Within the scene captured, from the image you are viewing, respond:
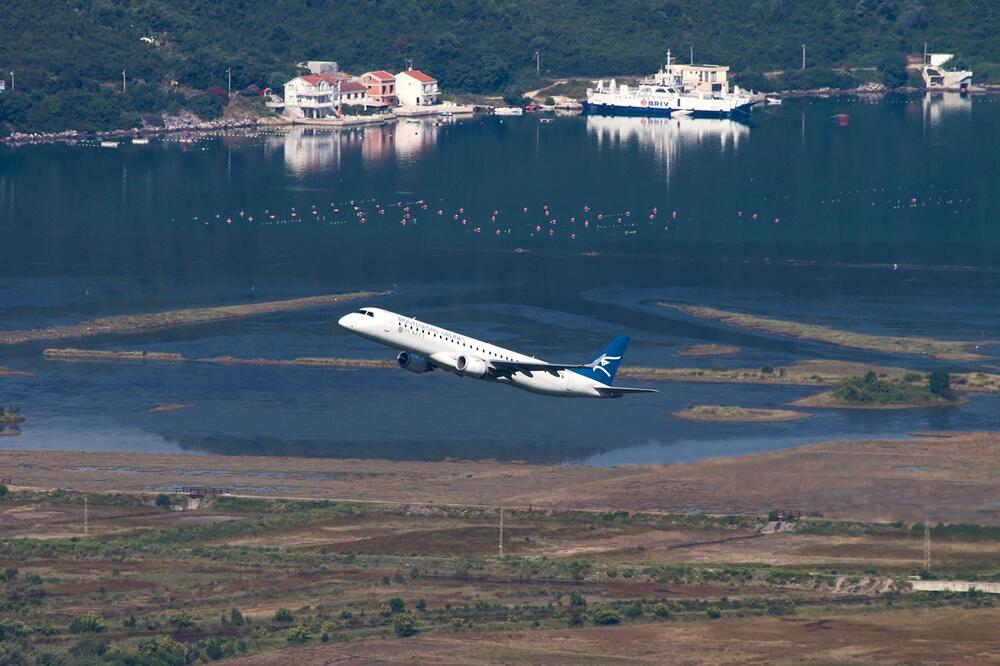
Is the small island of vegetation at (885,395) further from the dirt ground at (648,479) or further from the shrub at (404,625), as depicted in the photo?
the shrub at (404,625)

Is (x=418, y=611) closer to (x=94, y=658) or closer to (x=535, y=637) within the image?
(x=535, y=637)

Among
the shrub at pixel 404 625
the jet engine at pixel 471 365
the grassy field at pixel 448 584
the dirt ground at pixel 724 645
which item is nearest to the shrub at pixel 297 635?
the grassy field at pixel 448 584

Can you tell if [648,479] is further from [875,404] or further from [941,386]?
[941,386]

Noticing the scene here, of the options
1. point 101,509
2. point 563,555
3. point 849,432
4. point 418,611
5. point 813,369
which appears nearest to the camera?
point 418,611

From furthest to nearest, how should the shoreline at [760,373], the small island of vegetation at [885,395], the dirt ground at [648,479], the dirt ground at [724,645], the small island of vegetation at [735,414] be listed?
1. the shoreline at [760,373]
2. the small island of vegetation at [885,395]
3. the small island of vegetation at [735,414]
4. the dirt ground at [648,479]
5. the dirt ground at [724,645]

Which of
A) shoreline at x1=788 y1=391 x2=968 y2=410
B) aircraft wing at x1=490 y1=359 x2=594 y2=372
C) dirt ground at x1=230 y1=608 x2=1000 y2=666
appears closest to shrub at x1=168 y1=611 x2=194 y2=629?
dirt ground at x1=230 y1=608 x2=1000 y2=666

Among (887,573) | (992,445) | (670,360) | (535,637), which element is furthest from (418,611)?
(670,360)

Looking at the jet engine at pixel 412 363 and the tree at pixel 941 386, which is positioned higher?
the jet engine at pixel 412 363
